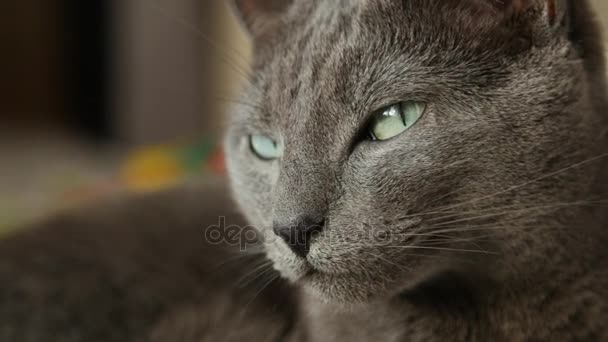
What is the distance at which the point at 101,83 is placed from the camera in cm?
390

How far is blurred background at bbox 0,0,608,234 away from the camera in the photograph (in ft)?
9.75

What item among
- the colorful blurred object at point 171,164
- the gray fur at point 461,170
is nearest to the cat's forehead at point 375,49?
the gray fur at point 461,170

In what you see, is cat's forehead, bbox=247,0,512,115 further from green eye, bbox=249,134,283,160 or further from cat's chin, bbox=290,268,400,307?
cat's chin, bbox=290,268,400,307

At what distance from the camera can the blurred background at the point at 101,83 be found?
2.97m

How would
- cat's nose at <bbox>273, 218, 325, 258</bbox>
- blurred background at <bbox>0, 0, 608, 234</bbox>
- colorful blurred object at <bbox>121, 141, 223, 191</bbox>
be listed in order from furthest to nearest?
blurred background at <bbox>0, 0, 608, 234</bbox> < colorful blurred object at <bbox>121, 141, 223, 191</bbox> < cat's nose at <bbox>273, 218, 325, 258</bbox>

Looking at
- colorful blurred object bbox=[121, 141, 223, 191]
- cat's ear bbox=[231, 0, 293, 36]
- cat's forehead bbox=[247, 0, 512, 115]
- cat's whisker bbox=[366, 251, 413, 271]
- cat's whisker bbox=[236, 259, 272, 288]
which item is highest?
colorful blurred object bbox=[121, 141, 223, 191]

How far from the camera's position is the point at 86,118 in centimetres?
402

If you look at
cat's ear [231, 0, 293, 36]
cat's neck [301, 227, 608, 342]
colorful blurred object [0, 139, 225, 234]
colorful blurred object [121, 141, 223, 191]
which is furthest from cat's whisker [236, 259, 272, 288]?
colorful blurred object [121, 141, 223, 191]

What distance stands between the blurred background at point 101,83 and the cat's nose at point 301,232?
164 centimetres

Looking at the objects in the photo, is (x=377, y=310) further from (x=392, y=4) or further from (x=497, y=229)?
(x=392, y=4)

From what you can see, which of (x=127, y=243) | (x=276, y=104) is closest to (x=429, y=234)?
(x=276, y=104)

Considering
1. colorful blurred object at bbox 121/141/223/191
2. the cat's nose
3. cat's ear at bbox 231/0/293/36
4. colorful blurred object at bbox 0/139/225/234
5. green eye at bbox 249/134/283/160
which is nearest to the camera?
the cat's nose

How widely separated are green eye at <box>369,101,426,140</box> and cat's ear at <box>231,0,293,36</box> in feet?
1.13

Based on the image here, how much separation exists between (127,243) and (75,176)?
1311 millimetres
